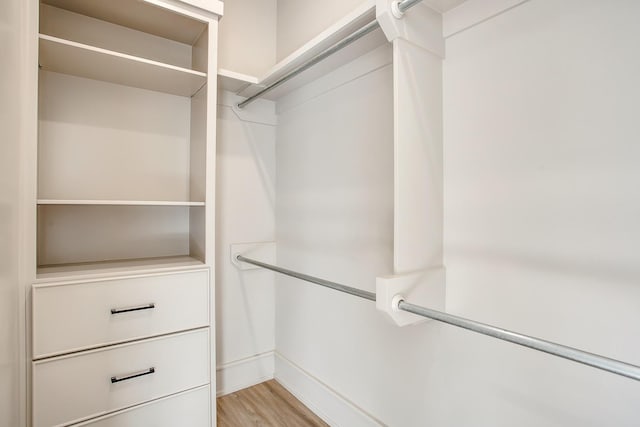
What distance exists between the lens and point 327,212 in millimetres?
1738

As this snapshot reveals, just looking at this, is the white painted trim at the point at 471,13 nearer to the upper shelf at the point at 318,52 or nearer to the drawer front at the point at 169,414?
the upper shelf at the point at 318,52

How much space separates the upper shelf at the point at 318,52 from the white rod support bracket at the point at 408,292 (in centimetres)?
94

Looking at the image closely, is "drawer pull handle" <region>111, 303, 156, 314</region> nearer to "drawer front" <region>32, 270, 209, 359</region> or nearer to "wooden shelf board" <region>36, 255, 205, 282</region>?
"drawer front" <region>32, 270, 209, 359</region>

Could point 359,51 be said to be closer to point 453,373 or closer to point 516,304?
point 516,304

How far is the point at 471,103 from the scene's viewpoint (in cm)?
108

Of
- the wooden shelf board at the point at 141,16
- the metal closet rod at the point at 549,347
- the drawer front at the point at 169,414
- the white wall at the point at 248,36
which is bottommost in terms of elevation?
the drawer front at the point at 169,414

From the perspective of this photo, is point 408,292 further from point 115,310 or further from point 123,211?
point 123,211

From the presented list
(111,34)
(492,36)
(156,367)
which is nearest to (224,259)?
(156,367)

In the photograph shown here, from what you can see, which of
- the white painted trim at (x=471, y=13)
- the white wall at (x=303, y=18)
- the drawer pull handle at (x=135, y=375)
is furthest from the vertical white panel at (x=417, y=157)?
the drawer pull handle at (x=135, y=375)

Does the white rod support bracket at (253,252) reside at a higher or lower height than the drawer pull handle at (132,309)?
higher

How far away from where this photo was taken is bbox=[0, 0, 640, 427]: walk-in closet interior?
0.84m

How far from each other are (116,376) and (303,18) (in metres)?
2.14

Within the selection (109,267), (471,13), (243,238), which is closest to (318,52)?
(471,13)

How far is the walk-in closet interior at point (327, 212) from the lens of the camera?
0.84 m
